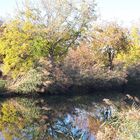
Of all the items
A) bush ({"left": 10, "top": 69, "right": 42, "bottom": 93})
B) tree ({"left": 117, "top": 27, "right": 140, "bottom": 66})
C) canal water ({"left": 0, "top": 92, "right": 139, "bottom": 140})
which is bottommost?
canal water ({"left": 0, "top": 92, "right": 139, "bottom": 140})

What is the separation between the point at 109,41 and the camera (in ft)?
115

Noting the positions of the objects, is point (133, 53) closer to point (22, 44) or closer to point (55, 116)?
point (22, 44)

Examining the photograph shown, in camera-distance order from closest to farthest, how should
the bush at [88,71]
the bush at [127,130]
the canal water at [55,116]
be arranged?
1. the bush at [127,130]
2. the canal water at [55,116]
3. the bush at [88,71]

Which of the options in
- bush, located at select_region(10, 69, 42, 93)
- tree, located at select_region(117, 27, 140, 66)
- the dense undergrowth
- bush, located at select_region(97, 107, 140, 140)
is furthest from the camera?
tree, located at select_region(117, 27, 140, 66)

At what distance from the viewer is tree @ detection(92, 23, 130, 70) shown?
115ft

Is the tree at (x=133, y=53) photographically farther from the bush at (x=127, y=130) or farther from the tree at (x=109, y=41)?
the bush at (x=127, y=130)

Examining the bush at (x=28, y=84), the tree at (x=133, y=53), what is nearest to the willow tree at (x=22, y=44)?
the bush at (x=28, y=84)

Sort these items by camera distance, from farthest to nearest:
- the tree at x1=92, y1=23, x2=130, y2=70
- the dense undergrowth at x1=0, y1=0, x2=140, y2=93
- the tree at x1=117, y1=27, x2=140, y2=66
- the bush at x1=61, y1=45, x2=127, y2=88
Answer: the tree at x1=117, y1=27, x2=140, y2=66 → the tree at x1=92, y1=23, x2=130, y2=70 → the bush at x1=61, y1=45, x2=127, y2=88 → the dense undergrowth at x1=0, y1=0, x2=140, y2=93

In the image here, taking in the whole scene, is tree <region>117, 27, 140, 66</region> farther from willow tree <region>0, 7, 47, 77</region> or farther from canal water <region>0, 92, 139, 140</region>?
willow tree <region>0, 7, 47, 77</region>

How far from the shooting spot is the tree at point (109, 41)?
35.1 m

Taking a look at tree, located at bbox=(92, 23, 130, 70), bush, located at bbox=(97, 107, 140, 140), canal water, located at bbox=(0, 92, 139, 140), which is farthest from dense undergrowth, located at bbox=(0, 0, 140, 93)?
bush, located at bbox=(97, 107, 140, 140)

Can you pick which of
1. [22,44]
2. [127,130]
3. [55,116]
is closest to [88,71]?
[22,44]

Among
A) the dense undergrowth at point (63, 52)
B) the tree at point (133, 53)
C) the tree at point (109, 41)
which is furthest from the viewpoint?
the tree at point (133, 53)

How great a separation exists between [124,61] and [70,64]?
559 centimetres
